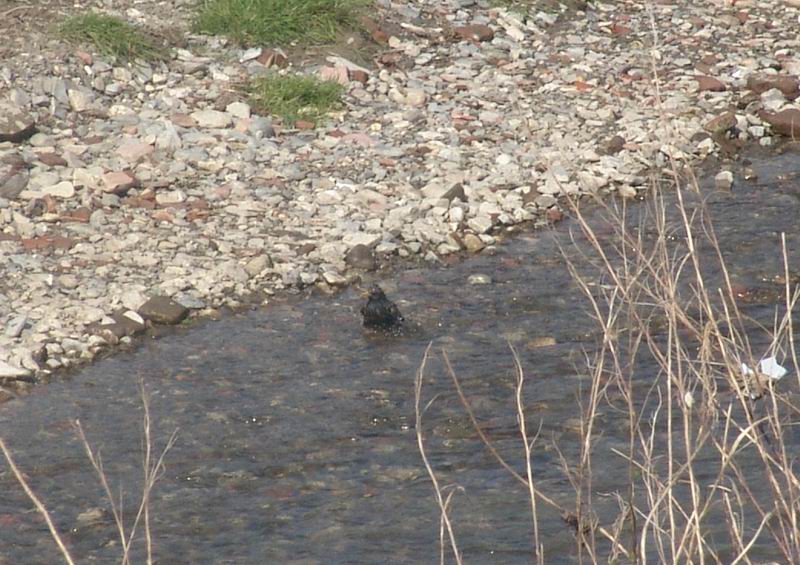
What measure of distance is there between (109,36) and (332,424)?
3465 millimetres

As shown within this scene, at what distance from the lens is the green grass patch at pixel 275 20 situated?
7824 millimetres

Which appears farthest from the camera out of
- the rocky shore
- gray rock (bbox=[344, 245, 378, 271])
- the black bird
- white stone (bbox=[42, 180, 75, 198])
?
white stone (bbox=[42, 180, 75, 198])

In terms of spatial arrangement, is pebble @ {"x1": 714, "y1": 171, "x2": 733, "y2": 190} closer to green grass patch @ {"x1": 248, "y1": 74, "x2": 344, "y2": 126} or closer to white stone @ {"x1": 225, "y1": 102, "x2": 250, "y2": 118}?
green grass patch @ {"x1": 248, "y1": 74, "x2": 344, "y2": 126}

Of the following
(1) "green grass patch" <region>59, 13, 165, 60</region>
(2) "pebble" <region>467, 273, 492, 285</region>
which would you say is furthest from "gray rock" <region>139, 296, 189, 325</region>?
(1) "green grass patch" <region>59, 13, 165, 60</region>

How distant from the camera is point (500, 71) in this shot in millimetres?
7980

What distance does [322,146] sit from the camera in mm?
6988

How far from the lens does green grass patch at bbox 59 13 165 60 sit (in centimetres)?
741

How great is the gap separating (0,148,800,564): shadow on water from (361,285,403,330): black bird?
0.19ft

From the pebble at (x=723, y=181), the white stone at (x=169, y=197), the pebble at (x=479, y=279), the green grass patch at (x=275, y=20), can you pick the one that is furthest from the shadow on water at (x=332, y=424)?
the green grass patch at (x=275, y=20)

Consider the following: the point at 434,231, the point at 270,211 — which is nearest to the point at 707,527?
the point at 434,231

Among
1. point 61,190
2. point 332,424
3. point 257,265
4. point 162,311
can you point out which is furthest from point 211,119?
point 332,424

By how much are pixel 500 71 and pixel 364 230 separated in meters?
2.13

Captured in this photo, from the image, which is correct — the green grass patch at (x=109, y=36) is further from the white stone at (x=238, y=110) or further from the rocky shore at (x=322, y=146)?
the white stone at (x=238, y=110)

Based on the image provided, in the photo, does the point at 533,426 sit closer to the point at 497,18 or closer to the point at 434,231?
the point at 434,231
